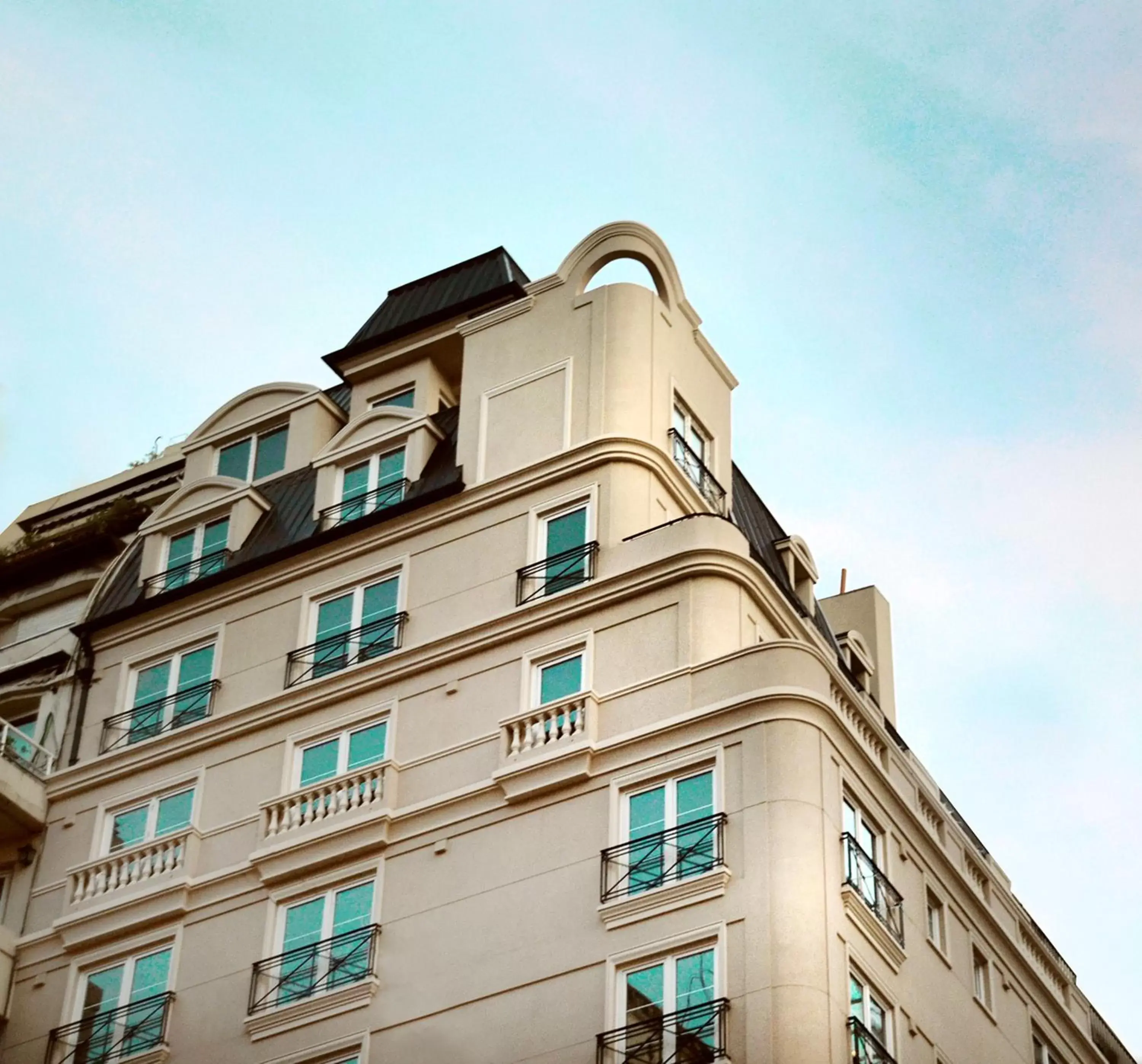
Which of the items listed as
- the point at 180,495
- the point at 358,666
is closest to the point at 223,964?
the point at 358,666

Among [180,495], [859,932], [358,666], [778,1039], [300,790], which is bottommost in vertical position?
[778,1039]

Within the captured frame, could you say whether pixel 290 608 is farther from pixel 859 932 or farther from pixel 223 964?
pixel 859 932

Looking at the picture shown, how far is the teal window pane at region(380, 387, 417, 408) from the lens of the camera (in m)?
50.2

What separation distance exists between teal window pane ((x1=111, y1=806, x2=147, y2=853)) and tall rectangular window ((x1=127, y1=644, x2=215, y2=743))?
174 cm

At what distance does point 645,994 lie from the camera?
36.1 m

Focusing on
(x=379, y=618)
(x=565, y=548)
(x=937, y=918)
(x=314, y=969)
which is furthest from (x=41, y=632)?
(x=937, y=918)

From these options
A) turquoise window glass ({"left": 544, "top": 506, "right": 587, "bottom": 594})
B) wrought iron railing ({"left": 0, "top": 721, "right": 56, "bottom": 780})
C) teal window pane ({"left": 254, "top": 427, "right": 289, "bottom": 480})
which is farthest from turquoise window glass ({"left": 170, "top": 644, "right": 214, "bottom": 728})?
turquoise window glass ({"left": 544, "top": 506, "right": 587, "bottom": 594})

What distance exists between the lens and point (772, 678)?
38938mm

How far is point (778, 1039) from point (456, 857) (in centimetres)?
776

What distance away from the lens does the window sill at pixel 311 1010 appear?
38.9 meters

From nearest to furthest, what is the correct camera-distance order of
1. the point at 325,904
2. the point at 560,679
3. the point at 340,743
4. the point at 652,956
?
the point at 652,956 < the point at 325,904 < the point at 560,679 < the point at 340,743

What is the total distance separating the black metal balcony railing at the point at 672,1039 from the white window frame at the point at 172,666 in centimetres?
1394

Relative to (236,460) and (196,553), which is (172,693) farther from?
(236,460)

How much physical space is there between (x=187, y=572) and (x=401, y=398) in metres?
5.97
